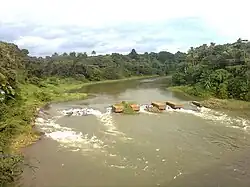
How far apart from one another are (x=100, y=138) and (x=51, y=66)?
5587 centimetres

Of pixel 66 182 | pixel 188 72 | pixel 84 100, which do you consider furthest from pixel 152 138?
pixel 188 72

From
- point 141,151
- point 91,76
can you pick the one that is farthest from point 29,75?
point 141,151

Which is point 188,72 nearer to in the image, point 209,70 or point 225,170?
point 209,70

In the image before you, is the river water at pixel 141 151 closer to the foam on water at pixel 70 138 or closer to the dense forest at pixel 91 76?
the foam on water at pixel 70 138

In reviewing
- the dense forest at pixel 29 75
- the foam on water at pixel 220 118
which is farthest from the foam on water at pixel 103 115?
the foam on water at pixel 220 118

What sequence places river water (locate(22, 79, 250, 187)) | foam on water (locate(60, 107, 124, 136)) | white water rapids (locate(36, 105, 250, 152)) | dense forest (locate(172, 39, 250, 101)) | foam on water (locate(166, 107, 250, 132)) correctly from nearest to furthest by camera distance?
river water (locate(22, 79, 250, 187)) < white water rapids (locate(36, 105, 250, 152)) < foam on water (locate(60, 107, 124, 136)) < foam on water (locate(166, 107, 250, 132)) < dense forest (locate(172, 39, 250, 101))

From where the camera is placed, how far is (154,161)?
16.2 metres

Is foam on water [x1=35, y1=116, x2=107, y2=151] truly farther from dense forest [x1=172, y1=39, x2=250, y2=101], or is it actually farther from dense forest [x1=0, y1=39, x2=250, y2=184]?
dense forest [x1=172, y1=39, x2=250, y2=101]

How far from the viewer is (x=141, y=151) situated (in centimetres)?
1777

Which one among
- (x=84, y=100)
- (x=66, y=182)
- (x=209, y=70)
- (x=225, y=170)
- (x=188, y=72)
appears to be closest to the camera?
(x=66, y=182)

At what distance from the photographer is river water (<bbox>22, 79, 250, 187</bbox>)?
558 inches

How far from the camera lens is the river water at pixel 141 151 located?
1417 cm

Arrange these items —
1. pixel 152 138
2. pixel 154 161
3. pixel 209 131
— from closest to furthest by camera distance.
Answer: pixel 154 161 < pixel 152 138 < pixel 209 131

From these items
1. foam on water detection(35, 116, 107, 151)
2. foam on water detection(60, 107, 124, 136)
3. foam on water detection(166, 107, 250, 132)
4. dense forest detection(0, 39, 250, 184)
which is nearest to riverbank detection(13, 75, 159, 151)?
dense forest detection(0, 39, 250, 184)
